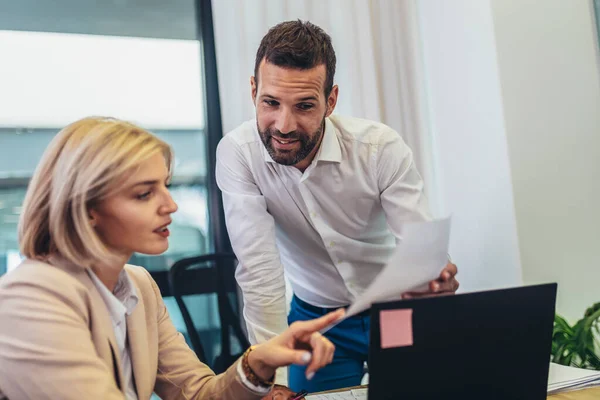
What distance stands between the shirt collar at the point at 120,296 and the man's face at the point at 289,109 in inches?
23.8

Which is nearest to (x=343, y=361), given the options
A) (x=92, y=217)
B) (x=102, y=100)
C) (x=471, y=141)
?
(x=92, y=217)

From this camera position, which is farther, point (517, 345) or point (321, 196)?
point (321, 196)

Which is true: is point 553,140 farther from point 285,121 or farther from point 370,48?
point 285,121

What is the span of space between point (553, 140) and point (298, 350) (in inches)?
63.4

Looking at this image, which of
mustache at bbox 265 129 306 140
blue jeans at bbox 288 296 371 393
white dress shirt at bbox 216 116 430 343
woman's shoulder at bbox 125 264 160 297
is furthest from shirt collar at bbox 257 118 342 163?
woman's shoulder at bbox 125 264 160 297

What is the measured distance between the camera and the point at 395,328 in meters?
0.79

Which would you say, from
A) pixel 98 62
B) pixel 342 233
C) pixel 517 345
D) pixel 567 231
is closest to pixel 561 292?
pixel 567 231

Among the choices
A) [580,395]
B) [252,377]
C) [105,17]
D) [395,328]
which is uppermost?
[105,17]

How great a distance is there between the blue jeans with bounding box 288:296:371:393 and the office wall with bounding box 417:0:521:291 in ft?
2.52

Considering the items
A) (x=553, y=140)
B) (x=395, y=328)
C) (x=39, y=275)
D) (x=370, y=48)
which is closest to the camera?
(x=395, y=328)

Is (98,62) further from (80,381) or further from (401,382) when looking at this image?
(401,382)

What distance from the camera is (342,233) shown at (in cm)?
176

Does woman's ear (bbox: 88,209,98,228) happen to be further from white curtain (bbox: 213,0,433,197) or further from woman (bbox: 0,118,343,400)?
white curtain (bbox: 213,0,433,197)

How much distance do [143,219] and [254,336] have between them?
0.64 m
